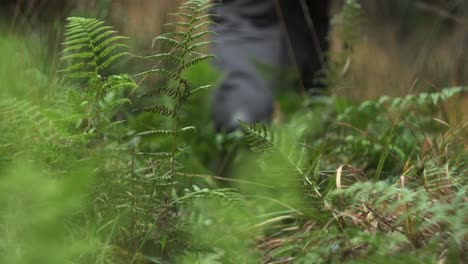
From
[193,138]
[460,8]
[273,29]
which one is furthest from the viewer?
[460,8]

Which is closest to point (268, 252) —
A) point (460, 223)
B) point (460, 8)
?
point (460, 223)

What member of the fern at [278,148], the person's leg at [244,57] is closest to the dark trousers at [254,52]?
the person's leg at [244,57]

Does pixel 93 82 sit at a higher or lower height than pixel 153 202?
higher

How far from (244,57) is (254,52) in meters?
0.06

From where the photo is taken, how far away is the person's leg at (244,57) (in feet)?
8.90

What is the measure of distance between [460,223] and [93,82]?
0.65 meters

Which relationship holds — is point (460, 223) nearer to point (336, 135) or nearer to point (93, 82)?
point (93, 82)

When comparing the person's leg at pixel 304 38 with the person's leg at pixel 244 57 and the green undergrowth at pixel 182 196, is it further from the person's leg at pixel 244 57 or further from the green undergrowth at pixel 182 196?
the green undergrowth at pixel 182 196

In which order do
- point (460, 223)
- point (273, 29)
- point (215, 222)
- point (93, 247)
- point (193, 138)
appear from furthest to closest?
point (273, 29), point (193, 138), point (215, 222), point (93, 247), point (460, 223)

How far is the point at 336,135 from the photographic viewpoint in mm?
2105

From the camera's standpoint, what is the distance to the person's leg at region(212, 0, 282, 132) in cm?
271

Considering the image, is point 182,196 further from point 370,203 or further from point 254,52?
point 254,52

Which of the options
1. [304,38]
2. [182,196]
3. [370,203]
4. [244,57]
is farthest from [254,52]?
[370,203]

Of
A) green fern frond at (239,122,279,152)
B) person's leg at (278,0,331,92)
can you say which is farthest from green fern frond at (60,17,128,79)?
person's leg at (278,0,331,92)
